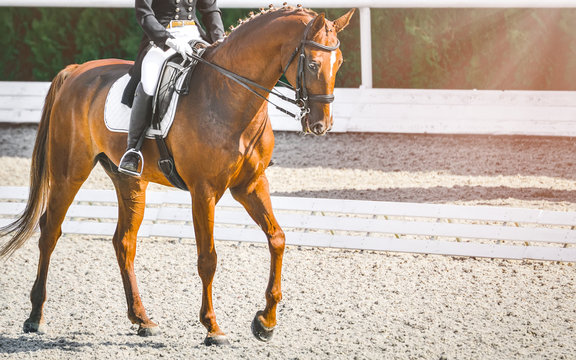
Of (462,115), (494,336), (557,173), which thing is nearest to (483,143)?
(462,115)

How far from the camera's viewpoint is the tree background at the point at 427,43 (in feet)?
35.4

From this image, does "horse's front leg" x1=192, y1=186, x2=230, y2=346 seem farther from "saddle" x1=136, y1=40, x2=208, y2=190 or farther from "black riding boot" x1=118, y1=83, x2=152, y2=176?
"black riding boot" x1=118, y1=83, x2=152, y2=176

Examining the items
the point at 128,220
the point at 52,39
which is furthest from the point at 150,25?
the point at 52,39

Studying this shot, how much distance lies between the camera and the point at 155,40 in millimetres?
5543

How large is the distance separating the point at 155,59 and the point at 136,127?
501mm

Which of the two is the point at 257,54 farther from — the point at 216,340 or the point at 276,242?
the point at 216,340

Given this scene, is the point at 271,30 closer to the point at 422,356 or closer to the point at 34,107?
the point at 422,356

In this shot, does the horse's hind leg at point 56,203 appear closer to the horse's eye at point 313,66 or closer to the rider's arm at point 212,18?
the rider's arm at point 212,18

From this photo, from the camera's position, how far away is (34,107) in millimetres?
11586

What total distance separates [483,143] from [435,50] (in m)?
1.76

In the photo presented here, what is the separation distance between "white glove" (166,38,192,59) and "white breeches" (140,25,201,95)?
0.58 feet

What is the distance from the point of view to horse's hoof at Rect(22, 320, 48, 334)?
5969 millimetres

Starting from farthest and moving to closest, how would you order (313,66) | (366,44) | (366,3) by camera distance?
(366,44) → (366,3) → (313,66)

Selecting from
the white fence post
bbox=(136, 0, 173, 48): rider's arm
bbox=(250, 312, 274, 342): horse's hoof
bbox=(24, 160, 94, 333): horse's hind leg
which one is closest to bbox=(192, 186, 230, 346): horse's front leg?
bbox=(250, 312, 274, 342): horse's hoof
